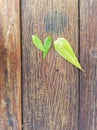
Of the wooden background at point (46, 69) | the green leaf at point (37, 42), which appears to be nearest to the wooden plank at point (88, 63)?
the wooden background at point (46, 69)

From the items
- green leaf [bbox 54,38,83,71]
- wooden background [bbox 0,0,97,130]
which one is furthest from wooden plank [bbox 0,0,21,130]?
green leaf [bbox 54,38,83,71]

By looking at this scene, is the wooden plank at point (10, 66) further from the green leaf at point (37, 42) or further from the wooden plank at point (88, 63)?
the wooden plank at point (88, 63)

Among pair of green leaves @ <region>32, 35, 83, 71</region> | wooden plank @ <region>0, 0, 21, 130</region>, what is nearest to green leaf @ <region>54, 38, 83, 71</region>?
pair of green leaves @ <region>32, 35, 83, 71</region>

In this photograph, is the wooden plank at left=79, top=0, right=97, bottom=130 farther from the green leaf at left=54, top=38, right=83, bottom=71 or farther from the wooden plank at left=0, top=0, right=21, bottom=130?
the wooden plank at left=0, top=0, right=21, bottom=130

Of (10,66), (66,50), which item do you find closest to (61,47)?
(66,50)

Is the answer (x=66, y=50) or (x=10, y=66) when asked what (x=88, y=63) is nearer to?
(x=66, y=50)

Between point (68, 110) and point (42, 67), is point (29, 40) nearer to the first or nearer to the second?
point (42, 67)

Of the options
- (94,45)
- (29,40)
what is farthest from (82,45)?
(29,40)
